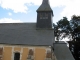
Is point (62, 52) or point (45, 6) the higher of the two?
point (45, 6)

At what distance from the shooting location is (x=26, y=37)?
23766 millimetres

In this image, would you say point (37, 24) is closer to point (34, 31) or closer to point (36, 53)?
point (34, 31)

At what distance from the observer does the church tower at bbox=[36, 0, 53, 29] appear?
1014 inches

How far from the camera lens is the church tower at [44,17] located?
25755 mm

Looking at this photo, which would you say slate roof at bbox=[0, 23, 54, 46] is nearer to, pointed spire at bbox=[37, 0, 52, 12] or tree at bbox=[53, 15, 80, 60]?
pointed spire at bbox=[37, 0, 52, 12]

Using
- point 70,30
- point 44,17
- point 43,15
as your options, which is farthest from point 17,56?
point 70,30

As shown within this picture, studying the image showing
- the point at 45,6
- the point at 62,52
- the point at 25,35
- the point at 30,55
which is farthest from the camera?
the point at 45,6

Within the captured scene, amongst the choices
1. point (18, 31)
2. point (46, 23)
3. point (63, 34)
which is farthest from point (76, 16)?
point (18, 31)

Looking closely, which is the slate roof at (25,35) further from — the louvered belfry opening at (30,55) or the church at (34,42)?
the louvered belfry opening at (30,55)

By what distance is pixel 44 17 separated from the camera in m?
26.2

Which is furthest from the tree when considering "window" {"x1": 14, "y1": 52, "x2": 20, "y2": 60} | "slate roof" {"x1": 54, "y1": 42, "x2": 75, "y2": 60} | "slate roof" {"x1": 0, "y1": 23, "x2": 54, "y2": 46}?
"window" {"x1": 14, "y1": 52, "x2": 20, "y2": 60}

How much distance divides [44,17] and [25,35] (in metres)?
4.46

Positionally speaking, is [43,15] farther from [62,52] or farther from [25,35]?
[62,52]

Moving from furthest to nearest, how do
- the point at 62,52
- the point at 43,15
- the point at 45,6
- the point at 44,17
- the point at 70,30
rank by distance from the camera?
the point at 70,30 < the point at 45,6 < the point at 43,15 < the point at 44,17 < the point at 62,52
